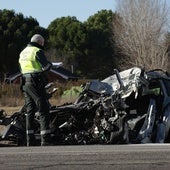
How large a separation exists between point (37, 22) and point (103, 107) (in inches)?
2113

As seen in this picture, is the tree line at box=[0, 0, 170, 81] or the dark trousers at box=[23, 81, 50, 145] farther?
the tree line at box=[0, 0, 170, 81]

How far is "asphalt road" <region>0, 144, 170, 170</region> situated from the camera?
22.6 ft

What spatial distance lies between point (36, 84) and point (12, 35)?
167 feet

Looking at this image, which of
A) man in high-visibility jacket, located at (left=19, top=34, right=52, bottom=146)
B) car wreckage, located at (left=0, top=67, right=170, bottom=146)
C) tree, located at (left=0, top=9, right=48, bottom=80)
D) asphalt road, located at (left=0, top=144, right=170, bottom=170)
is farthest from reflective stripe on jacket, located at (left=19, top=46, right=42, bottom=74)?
tree, located at (left=0, top=9, right=48, bottom=80)

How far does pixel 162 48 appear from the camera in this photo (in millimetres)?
53219

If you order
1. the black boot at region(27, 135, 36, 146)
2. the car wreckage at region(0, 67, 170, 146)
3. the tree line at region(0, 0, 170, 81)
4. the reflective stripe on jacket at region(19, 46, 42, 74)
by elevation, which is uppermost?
the tree line at region(0, 0, 170, 81)

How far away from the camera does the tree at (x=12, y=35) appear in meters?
58.2

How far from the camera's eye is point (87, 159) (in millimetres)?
7246

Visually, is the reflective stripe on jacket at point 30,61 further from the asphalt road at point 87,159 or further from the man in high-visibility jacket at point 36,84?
the asphalt road at point 87,159

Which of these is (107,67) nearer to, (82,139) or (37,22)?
(37,22)

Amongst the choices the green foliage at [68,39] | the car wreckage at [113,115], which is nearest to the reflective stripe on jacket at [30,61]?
the car wreckage at [113,115]

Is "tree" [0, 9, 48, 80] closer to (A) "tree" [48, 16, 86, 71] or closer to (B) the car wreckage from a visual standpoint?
(A) "tree" [48, 16, 86, 71]

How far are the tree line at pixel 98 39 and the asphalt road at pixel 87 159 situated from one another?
138 feet

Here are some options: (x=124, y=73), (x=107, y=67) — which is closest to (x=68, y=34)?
(x=107, y=67)
